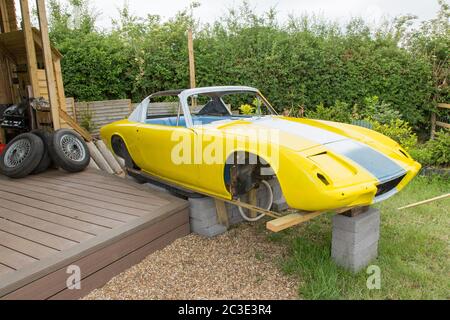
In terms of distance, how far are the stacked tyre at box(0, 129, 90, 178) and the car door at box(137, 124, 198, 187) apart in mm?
1159

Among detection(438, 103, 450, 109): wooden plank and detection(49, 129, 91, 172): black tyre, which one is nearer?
detection(49, 129, 91, 172): black tyre

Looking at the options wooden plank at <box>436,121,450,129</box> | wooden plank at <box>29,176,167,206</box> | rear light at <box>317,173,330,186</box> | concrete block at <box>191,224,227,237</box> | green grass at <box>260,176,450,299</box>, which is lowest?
green grass at <box>260,176,450,299</box>

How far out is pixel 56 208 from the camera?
3.32 m

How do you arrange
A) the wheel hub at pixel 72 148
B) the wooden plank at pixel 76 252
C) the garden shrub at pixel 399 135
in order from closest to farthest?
the wooden plank at pixel 76 252
the wheel hub at pixel 72 148
the garden shrub at pixel 399 135

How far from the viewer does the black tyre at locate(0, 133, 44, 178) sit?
4.29m

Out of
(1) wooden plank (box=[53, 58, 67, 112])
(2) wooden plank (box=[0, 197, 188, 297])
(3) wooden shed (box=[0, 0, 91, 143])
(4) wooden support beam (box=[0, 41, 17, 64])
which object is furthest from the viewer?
(4) wooden support beam (box=[0, 41, 17, 64])

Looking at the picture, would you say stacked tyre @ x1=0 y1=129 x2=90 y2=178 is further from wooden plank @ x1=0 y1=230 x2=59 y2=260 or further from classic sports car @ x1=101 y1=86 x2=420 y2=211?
wooden plank @ x1=0 y1=230 x2=59 y2=260

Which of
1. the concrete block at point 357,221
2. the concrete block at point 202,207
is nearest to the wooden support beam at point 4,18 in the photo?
the concrete block at point 202,207

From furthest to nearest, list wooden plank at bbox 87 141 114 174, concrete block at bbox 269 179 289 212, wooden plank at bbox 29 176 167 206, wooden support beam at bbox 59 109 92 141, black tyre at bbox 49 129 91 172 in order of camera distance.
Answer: wooden support beam at bbox 59 109 92 141 → wooden plank at bbox 87 141 114 174 → black tyre at bbox 49 129 91 172 → concrete block at bbox 269 179 289 212 → wooden plank at bbox 29 176 167 206

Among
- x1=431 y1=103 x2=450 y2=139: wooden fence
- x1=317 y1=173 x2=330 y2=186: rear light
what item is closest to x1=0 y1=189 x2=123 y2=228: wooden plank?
x1=317 y1=173 x2=330 y2=186: rear light

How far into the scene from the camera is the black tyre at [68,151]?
14.5 feet

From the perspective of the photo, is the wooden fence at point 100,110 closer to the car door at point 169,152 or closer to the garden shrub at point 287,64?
the garden shrub at point 287,64

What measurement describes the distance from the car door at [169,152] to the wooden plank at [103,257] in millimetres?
420
